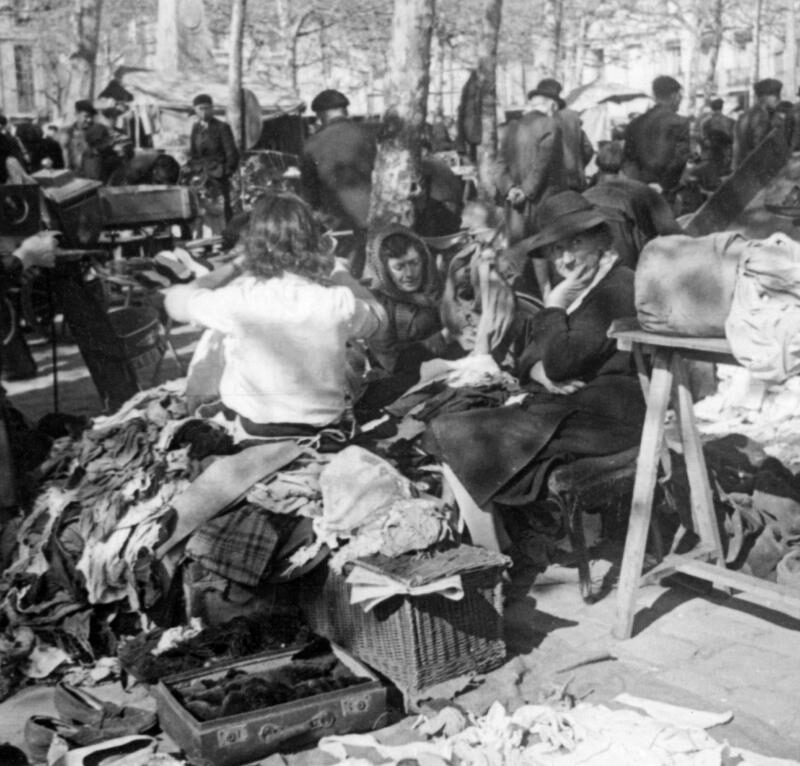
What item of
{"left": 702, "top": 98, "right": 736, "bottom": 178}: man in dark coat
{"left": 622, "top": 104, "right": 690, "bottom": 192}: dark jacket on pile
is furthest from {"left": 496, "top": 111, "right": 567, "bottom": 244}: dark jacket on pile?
{"left": 702, "top": 98, "right": 736, "bottom": 178}: man in dark coat

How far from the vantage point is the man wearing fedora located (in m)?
11.0

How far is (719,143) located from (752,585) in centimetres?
1637

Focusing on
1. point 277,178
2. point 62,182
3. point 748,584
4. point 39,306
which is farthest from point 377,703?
point 277,178

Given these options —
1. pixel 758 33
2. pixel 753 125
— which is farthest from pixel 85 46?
pixel 753 125

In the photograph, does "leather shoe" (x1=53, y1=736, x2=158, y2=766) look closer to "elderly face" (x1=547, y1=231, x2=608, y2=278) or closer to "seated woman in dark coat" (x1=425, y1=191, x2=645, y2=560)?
"seated woman in dark coat" (x1=425, y1=191, x2=645, y2=560)

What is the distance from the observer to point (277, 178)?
19.0 metres

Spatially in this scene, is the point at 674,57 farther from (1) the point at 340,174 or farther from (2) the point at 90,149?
(1) the point at 340,174

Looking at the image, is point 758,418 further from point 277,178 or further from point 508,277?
point 277,178

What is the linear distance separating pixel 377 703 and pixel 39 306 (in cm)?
663

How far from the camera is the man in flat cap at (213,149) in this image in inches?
691

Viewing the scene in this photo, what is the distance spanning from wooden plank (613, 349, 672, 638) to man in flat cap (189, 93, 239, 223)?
45.3ft

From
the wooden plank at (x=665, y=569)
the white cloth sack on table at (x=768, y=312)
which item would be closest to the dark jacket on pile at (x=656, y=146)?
the wooden plank at (x=665, y=569)

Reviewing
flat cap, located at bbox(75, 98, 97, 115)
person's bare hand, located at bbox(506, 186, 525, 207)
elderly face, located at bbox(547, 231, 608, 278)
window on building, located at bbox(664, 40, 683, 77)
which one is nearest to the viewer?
elderly face, located at bbox(547, 231, 608, 278)

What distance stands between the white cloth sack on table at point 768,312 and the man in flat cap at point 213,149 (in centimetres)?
1421
